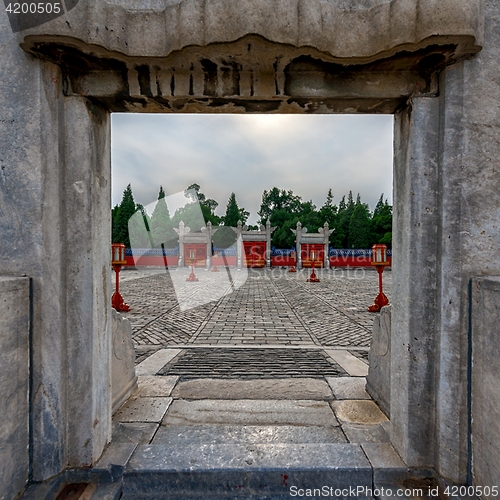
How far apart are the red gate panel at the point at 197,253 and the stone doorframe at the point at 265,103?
25350 millimetres

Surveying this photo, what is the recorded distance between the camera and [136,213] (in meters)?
38.3

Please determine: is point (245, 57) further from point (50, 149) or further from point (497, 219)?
point (497, 219)

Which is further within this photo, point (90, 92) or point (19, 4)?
point (90, 92)

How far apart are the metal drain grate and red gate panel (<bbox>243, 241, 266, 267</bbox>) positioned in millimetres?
22823

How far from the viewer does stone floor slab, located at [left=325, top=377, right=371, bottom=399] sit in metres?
2.88

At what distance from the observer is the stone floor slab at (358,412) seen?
2436 mm

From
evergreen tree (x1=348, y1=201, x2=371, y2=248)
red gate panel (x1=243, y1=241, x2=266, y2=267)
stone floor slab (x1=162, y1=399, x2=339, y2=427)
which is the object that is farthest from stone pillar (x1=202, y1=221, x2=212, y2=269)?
stone floor slab (x1=162, y1=399, x2=339, y2=427)

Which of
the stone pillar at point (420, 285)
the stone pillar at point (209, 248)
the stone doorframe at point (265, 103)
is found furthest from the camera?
the stone pillar at point (209, 248)

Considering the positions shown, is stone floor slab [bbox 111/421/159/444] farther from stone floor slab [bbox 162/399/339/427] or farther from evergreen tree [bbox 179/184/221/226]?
evergreen tree [bbox 179/184/221/226]

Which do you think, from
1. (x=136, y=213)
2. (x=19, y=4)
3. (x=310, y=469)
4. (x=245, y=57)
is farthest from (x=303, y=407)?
(x=136, y=213)

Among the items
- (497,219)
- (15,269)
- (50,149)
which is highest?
(50,149)

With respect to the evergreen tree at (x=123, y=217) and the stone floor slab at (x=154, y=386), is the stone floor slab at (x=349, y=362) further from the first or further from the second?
the evergreen tree at (x=123, y=217)

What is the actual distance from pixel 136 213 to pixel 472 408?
4046 centimetres

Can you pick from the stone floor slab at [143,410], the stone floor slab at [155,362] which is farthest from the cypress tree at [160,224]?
the stone floor slab at [143,410]
